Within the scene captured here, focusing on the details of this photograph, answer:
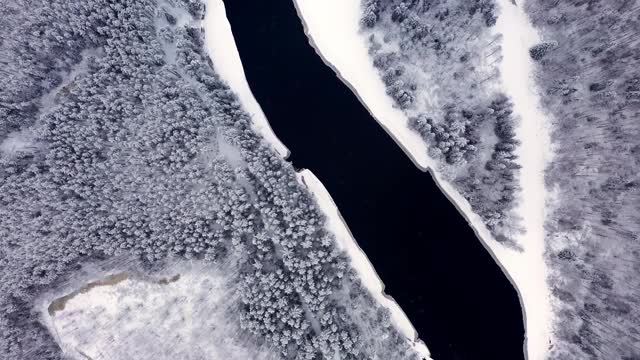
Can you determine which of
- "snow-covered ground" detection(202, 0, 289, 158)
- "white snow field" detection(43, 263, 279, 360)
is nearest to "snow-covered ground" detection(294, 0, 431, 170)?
"snow-covered ground" detection(202, 0, 289, 158)

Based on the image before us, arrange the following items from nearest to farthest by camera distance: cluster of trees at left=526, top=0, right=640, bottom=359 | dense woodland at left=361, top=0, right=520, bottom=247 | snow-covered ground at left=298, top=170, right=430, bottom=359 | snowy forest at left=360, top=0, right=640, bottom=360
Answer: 1. cluster of trees at left=526, top=0, right=640, bottom=359
2. snowy forest at left=360, top=0, right=640, bottom=360
3. snow-covered ground at left=298, top=170, right=430, bottom=359
4. dense woodland at left=361, top=0, right=520, bottom=247

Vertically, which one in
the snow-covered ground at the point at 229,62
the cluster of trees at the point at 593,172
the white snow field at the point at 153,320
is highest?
the snow-covered ground at the point at 229,62

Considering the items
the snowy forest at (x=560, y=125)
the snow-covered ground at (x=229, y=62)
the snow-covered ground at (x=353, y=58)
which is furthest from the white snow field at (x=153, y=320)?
the snowy forest at (x=560, y=125)

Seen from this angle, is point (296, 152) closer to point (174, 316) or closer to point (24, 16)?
point (174, 316)

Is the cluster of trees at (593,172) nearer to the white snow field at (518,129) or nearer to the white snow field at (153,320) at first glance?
the white snow field at (518,129)

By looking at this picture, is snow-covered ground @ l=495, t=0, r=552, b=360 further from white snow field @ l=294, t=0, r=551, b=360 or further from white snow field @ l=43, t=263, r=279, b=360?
white snow field @ l=43, t=263, r=279, b=360

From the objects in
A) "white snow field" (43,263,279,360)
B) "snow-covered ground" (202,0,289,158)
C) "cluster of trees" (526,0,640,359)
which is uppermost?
"snow-covered ground" (202,0,289,158)

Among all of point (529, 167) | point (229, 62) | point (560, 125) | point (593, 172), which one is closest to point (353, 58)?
point (229, 62)
